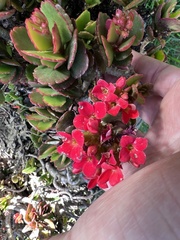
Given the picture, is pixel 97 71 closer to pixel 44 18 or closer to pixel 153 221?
pixel 44 18

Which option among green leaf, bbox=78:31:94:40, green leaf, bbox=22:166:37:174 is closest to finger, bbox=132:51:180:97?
green leaf, bbox=78:31:94:40

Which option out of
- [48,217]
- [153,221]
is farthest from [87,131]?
[48,217]

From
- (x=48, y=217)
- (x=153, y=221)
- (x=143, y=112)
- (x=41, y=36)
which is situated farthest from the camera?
(x=48, y=217)

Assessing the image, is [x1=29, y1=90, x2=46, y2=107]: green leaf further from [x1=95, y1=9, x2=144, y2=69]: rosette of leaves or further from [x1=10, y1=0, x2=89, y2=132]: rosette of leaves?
[x1=95, y1=9, x2=144, y2=69]: rosette of leaves

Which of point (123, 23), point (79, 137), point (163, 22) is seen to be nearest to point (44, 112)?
point (79, 137)

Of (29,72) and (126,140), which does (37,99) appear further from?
(126,140)

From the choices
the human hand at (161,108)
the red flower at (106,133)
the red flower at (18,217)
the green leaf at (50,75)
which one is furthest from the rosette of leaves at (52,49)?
the red flower at (18,217)
